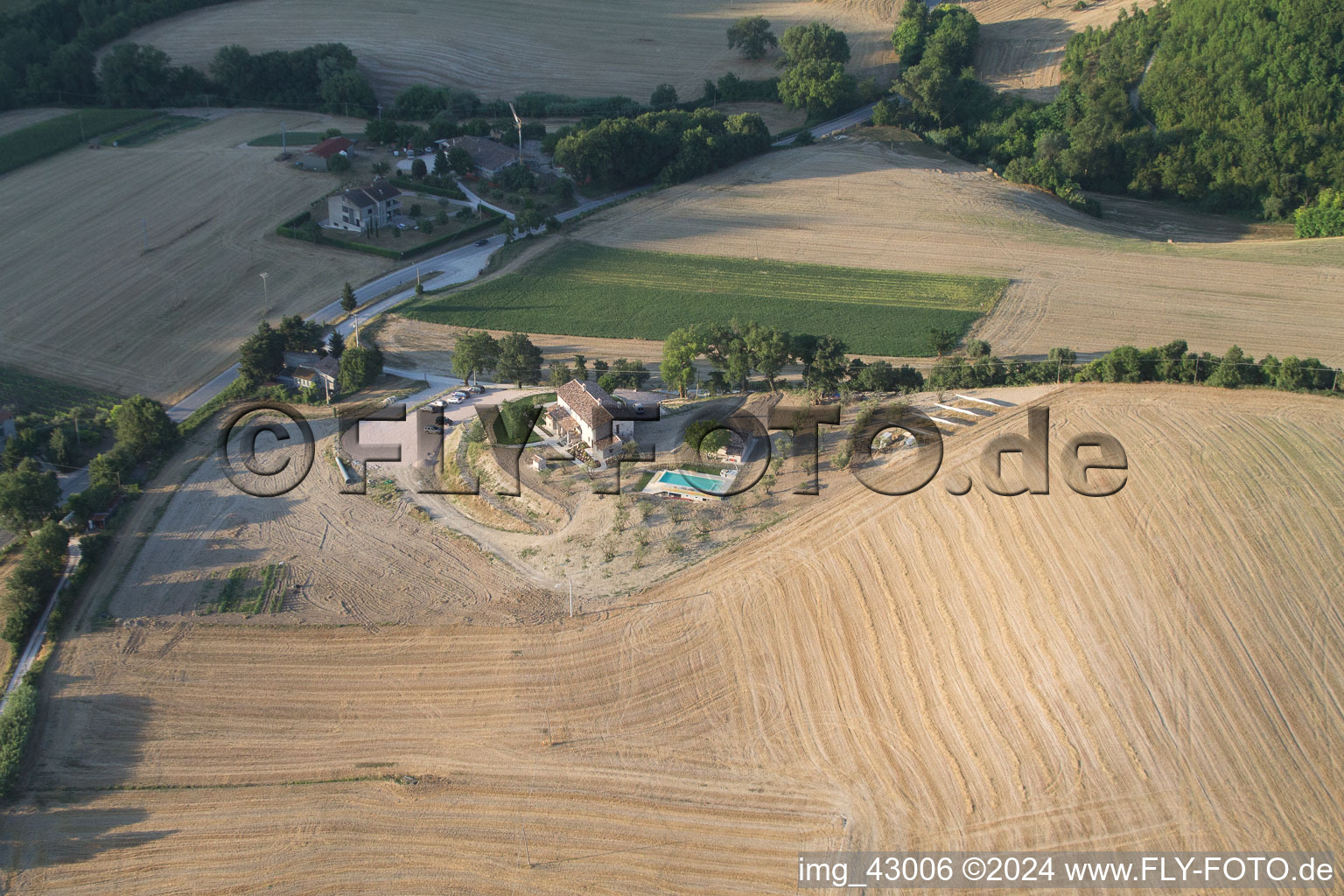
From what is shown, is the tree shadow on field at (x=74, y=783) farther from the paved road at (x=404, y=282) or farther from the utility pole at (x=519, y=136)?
the utility pole at (x=519, y=136)

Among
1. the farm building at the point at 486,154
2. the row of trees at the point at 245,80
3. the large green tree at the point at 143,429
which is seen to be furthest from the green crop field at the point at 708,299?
the row of trees at the point at 245,80

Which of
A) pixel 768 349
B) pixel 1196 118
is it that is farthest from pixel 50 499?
pixel 1196 118

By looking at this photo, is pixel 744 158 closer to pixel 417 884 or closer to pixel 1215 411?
pixel 1215 411

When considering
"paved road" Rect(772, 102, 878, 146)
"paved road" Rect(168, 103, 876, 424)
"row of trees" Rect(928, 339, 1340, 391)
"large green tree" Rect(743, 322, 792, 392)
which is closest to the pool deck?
"large green tree" Rect(743, 322, 792, 392)

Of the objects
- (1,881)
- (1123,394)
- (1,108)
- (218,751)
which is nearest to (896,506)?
(1123,394)

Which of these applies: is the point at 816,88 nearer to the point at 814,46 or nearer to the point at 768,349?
the point at 814,46
